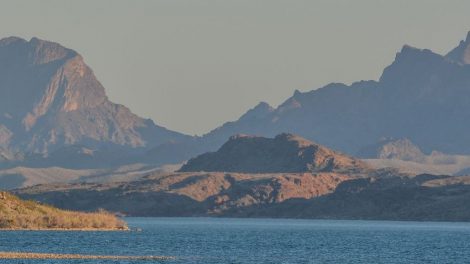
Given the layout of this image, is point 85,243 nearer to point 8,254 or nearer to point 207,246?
point 207,246

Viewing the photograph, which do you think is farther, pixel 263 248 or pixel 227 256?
pixel 263 248

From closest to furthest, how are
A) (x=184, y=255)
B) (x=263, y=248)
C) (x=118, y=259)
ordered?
(x=118, y=259)
(x=184, y=255)
(x=263, y=248)

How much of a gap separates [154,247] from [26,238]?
17.9m

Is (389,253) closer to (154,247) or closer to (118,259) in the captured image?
(154,247)

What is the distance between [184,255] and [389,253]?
34.9 m

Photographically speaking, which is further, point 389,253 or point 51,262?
point 389,253

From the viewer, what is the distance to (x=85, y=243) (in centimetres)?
17438

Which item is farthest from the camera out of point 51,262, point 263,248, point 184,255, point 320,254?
point 263,248

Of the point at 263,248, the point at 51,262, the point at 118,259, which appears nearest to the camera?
the point at 51,262

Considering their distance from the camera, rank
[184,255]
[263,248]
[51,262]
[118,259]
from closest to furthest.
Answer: [51,262] → [118,259] → [184,255] → [263,248]

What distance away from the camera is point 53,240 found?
7028 inches

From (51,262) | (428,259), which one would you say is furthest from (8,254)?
(428,259)

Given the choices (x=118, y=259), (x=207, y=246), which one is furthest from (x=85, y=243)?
(x=118, y=259)

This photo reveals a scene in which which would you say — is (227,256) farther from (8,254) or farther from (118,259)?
(8,254)
